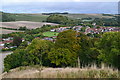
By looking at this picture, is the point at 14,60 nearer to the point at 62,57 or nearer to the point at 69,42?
the point at 62,57

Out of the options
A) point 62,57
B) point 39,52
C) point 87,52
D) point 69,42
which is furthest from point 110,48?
point 39,52

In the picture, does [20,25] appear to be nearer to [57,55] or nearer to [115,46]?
[57,55]

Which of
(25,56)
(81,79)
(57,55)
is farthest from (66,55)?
(81,79)

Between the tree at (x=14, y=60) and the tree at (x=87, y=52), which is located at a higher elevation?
the tree at (x=87, y=52)

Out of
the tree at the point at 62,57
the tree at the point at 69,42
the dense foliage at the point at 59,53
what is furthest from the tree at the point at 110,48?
the tree at the point at 69,42

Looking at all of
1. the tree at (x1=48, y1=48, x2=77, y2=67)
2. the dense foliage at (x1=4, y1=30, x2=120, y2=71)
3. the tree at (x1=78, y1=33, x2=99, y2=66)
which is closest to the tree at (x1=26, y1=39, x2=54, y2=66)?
the dense foliage at (x1=4, y1=30, x2=120, y2=71)

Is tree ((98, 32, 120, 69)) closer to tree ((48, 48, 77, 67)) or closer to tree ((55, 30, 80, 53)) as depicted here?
tree ((48, 48, 77, 67))

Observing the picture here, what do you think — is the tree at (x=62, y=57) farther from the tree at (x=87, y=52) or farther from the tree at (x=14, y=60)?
the tree at (x=14, y=60)

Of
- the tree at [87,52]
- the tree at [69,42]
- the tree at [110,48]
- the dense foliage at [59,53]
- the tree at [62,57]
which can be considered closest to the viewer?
the tree at [110,48]

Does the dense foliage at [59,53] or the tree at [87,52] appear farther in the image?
the dense foliage at [59,53]
